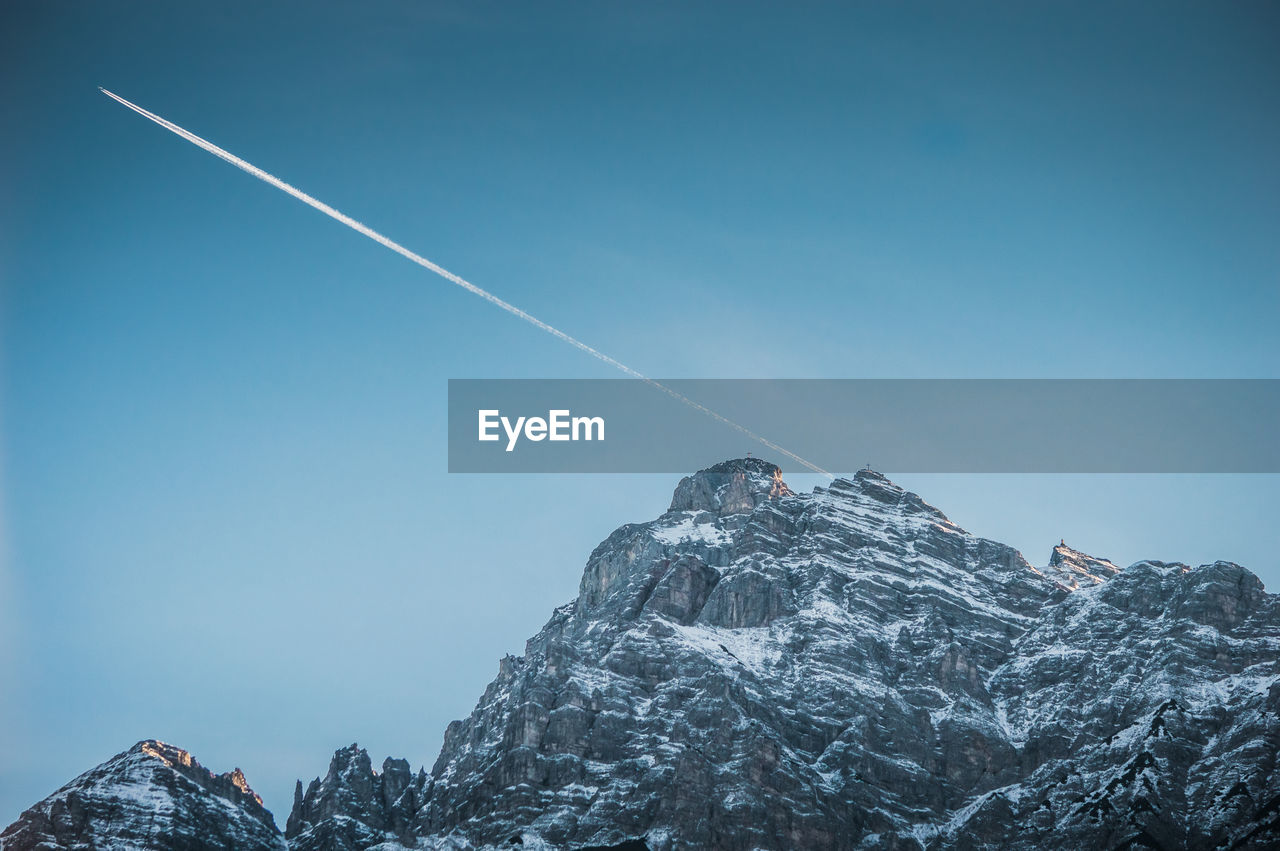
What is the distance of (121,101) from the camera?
200m

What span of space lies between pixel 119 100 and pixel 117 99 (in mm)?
228

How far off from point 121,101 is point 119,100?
29 centimetres

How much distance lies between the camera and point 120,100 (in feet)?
655

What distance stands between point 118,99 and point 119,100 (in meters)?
0.15

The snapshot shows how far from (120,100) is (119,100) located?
0.47 ft

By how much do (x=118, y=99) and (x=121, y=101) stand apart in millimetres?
385

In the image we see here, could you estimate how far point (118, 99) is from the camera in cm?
19962

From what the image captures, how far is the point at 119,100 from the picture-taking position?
200 meters

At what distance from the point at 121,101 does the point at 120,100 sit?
0.17 m

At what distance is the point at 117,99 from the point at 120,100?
353 millimetres

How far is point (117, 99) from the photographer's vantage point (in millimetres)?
199500
